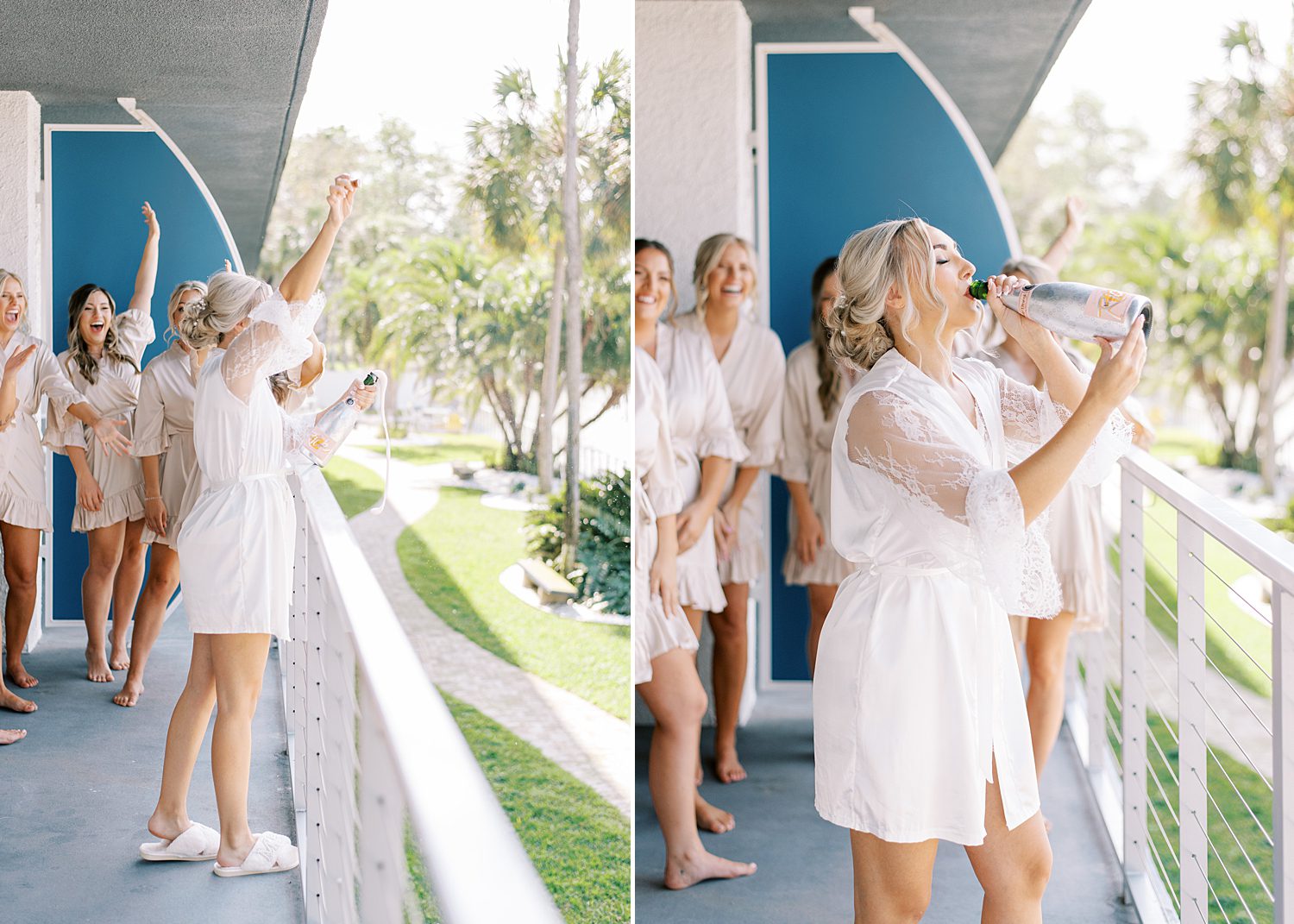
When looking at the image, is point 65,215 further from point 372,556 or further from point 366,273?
point 372,556

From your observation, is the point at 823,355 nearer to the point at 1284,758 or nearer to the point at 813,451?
the point at 813,451

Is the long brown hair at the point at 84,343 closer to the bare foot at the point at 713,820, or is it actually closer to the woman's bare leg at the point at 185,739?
the woman's bare leg at the point at 185,739

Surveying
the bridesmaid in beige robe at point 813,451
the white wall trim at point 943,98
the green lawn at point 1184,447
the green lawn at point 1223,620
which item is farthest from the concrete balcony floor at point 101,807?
the green lawn at point 1184,447

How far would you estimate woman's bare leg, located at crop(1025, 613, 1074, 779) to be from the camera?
3.22m

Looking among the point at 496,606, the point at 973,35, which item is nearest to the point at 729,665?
the point at 496,606

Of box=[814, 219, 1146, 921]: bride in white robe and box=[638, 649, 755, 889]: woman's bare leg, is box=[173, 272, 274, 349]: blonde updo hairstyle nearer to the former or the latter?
box=[814, 219, 1146, 921]: bride in white robe

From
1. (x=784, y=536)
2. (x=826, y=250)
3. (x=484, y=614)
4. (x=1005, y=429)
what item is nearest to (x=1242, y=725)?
(x=784, y=536)

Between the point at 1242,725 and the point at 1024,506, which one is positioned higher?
the point at 1024,506

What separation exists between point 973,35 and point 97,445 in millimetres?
3742

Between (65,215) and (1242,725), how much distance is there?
5374mm

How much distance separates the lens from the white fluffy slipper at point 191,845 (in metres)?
1.87

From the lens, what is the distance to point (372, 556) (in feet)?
9.40

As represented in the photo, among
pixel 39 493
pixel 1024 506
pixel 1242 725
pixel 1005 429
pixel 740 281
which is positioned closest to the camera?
pixel 1024 506

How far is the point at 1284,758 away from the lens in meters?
1.76
